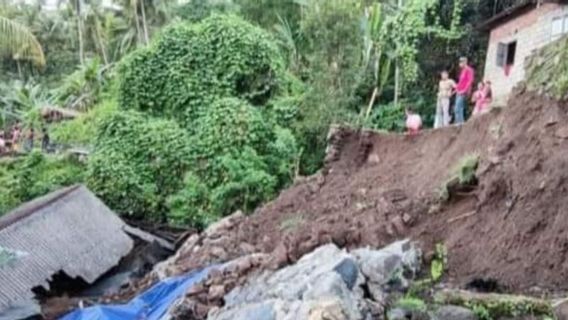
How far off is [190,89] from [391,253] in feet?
49.7

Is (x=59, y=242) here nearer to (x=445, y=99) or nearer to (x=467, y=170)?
(x=467, y=170)

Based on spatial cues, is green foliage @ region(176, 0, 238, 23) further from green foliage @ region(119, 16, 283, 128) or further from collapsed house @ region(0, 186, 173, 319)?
collapsed house @ region(0, 186, 173, 319)

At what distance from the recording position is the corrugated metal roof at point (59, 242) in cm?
1083

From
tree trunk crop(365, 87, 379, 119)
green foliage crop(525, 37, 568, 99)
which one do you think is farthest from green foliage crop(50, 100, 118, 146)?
green foliage crop(525, 37, 568, 99)

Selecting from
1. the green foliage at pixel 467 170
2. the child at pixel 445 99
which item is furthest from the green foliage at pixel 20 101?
the green foliage at pixel 467 170

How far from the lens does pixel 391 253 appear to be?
718 centimetres

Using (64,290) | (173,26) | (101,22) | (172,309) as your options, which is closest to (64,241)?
(64,290)

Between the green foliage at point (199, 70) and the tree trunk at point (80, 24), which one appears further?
the tree trunk at point (80, 24)

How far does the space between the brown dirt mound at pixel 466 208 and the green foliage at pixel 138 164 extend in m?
6.97

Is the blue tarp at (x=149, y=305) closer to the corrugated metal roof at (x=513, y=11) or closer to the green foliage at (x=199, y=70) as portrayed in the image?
the corrugated metal roof at (x=513, y=11)

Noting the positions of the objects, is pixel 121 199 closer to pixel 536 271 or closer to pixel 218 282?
pixel 218 282

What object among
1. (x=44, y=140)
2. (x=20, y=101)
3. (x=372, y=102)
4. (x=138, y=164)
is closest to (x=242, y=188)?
(x=138, y=164)

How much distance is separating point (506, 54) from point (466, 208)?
9.51 metres

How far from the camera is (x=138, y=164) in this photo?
19781 mm
